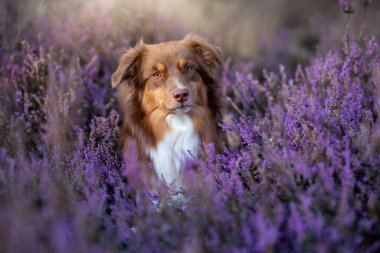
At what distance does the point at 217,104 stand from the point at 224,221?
5.35 ft

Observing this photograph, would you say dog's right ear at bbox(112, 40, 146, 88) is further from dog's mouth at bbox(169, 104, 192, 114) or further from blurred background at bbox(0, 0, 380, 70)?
blurred background at bbox(0, 0, 380, 70)

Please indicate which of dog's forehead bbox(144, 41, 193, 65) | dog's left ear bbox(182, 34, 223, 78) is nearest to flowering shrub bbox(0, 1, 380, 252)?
dog's forehead bbox(144, 41, 193, 65)

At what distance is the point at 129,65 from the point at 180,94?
0.59m

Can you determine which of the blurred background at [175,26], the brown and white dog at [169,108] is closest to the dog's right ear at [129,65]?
the brown and white dog at [169,108]

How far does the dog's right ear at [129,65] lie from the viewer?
3936 mm

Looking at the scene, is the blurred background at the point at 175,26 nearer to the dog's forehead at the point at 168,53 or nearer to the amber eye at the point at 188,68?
the dog's forehead at the point at 168,53

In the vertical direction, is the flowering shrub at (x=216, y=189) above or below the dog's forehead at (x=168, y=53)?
below

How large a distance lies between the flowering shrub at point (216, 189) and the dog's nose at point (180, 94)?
0.43m

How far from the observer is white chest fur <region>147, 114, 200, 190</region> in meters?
3.87

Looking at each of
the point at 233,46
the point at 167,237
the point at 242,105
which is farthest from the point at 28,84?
the point at 233,46

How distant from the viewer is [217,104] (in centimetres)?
409

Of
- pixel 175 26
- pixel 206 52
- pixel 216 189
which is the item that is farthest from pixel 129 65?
pixel 175 26

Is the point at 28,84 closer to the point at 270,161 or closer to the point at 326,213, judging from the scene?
the point at 270,161

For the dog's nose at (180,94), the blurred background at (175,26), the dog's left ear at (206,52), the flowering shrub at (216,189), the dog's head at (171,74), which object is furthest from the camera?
the blurred background at (175,26)
